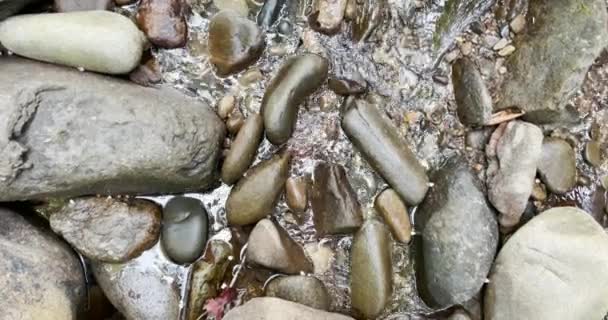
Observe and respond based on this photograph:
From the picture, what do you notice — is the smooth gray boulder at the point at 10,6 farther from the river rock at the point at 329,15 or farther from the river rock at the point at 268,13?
the river rock at the point at 329,15

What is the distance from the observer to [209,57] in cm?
343

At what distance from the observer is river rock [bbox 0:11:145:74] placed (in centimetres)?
308

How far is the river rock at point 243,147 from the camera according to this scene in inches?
128

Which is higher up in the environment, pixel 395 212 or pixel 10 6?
pixel 10 6

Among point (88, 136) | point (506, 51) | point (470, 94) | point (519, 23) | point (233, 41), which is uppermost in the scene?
point (233, 41)

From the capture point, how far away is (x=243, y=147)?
10.6 ft

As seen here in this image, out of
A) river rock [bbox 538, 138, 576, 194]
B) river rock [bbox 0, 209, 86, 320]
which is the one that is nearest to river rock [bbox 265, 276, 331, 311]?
river rock [bbox 0, 209, 86, 320]

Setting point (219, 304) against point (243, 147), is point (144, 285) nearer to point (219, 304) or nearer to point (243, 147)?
point (219, 304)

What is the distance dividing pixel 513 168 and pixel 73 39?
7.40 feet

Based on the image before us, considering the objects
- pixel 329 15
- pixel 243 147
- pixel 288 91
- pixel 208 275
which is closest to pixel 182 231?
pixel 208 275

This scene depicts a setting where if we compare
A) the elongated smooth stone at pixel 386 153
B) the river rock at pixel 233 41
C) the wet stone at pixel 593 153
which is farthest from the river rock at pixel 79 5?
the wet stone at pixel 593 153

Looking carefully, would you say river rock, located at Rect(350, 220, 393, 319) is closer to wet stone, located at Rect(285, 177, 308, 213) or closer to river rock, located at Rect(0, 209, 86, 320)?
wet stone, located at Rect(285, 177, 308, 213)

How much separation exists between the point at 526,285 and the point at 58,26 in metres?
2.61

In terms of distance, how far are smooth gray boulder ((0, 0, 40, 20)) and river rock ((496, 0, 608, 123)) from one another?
2.48 metres
